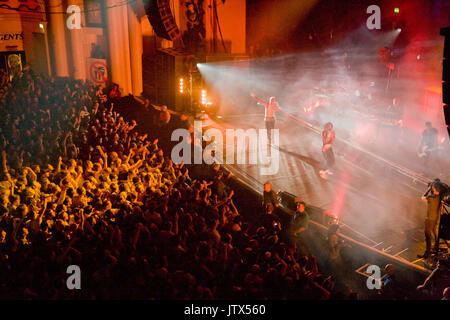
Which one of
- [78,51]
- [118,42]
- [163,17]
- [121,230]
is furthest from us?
[118,42]

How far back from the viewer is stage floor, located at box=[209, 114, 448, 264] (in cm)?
917

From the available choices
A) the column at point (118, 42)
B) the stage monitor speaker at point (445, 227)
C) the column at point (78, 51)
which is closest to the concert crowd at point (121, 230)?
the stage monitor speaker at point (445, 227)

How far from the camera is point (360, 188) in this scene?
36.7 feet

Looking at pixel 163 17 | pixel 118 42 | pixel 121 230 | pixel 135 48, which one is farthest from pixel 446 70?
pixel 135 48

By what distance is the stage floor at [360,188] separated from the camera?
9.17 m

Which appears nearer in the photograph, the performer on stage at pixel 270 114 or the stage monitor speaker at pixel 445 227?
the stage monitor speaker at pixel 445 227

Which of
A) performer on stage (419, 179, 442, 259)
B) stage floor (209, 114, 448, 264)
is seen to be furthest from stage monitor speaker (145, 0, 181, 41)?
performer on stage (419, 179, 442, 259)

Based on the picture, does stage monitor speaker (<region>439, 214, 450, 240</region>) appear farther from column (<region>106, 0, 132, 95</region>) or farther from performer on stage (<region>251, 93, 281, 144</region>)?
column (<region>106, 0, 132, 95</region>)

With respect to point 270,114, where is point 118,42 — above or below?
above

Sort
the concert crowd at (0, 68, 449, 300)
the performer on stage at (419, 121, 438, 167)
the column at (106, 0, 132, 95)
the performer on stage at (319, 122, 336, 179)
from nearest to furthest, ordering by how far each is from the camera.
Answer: the concert crowd at (0, 68, 449, 300) → the performer on stage at (319, 122, 336, 179) → the performer on stage at (419, 121, 438, 167) → the column at (106, 0, 132, 95)

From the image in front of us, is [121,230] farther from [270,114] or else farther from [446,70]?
[270,114]

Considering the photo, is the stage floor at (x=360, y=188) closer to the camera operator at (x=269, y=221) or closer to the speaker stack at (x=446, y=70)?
the camera operator at (x=269, y=221)
